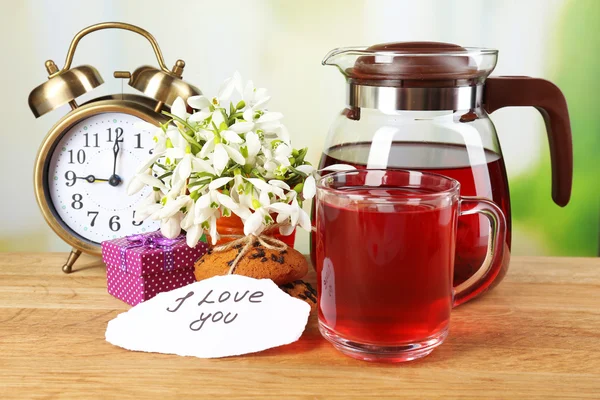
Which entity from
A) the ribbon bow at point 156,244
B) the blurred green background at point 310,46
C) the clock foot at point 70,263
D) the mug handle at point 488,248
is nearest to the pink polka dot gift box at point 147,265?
the ribbon bow at point 156,244

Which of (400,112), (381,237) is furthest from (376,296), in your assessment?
(400,112)

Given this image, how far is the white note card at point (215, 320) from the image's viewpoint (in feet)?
2.74

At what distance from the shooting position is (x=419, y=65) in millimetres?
912

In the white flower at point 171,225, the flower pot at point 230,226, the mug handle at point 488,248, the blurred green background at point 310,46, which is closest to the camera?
the mug handle at point 488,248

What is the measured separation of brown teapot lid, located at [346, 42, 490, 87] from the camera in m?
0.91

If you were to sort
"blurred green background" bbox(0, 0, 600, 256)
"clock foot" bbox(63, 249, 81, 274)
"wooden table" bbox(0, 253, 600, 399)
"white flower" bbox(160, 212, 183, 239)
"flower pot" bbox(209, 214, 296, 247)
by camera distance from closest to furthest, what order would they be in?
"wooden table" bbox(0, 253, 600, 399)
"white flower" bbox(160, 212, 183, 239)
"flower pot" bbox(209, 214, 296, 247)
"clock foot" bbox(63, 249, 81, 274)
"blurred green background" bbox(0, 0, 600, 256)

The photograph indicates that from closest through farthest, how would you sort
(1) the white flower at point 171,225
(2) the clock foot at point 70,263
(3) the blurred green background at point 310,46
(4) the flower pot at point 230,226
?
(1) the white flower at point 171,225 < (4) the flower pot at point 230,226 < (2) the clock foot at point 70,263 < (3) the blurred green background at point 310,46

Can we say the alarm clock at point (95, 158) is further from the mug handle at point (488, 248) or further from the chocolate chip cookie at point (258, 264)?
the mug handle at point (488, 248)

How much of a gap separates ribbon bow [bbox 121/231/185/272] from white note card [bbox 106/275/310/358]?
112 millimetres

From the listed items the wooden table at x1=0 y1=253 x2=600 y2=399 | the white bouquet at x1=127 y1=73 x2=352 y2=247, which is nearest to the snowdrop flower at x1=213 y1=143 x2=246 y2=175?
the white bouquet at x1=127 y1=73 x2=352 y2=247

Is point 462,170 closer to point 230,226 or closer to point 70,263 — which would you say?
point 230,226

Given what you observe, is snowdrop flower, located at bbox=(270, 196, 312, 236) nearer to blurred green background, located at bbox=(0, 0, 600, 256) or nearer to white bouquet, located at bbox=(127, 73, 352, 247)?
white bouquet, located at bbox=(127, 73, 352, 247)

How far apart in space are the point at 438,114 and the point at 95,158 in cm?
58

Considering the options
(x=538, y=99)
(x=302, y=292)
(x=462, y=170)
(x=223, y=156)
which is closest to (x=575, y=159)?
(x=538, y=99)
